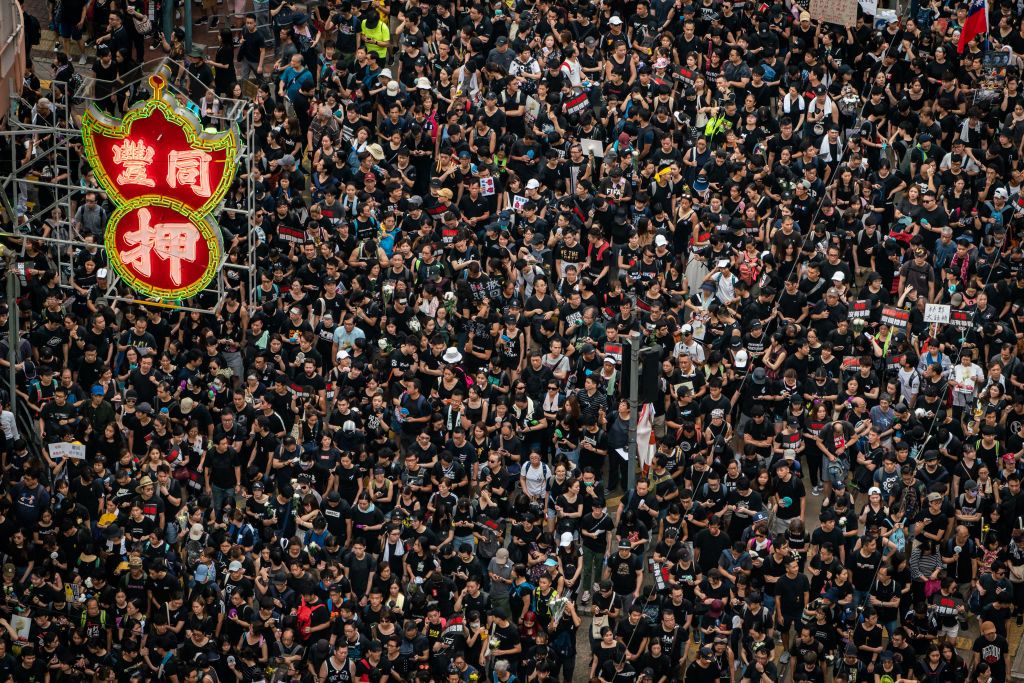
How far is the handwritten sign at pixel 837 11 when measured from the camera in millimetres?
35625

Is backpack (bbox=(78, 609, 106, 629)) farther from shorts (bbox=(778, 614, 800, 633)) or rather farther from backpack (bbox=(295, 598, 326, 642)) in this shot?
shorts (bbox=(778, 614, 800, 633))

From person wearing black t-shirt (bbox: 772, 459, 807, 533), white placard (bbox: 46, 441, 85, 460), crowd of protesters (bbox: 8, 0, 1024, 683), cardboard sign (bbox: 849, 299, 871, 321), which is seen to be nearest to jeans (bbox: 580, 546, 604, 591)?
crowd of protesters (bbox: 8, 0, 1024, 683)

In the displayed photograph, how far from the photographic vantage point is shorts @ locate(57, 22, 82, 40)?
36.4 m

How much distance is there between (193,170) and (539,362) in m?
5.67

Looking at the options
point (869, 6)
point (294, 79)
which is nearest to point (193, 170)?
point (294, 79)

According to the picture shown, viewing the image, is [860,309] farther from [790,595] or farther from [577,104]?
[577,104]

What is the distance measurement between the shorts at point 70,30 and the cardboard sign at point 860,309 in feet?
48.6

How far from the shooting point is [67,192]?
31688 millimetres

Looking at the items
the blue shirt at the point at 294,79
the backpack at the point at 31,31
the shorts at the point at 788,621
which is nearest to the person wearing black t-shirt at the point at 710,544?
the shorts at the point at 788,621

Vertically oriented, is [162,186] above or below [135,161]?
below

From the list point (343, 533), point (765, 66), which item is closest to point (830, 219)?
point (765, 66)

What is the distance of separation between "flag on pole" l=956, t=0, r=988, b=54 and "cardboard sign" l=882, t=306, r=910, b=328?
21.4 feet

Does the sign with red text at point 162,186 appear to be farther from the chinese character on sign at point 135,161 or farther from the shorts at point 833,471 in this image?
the shorts at point 833,471

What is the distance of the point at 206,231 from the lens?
28078mm
